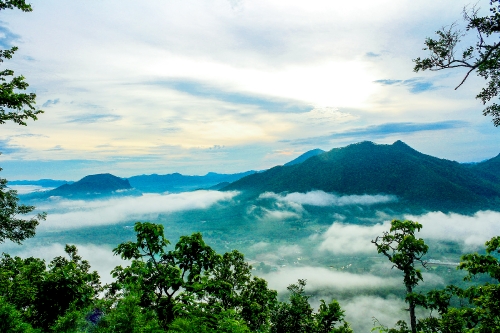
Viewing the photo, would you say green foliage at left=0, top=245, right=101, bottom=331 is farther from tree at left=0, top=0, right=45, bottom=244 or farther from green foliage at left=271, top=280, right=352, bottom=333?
green foliage at left=271, top=280, right=352, bottom=333

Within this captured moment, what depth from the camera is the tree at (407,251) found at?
42.4 ft

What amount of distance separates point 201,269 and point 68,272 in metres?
5.74

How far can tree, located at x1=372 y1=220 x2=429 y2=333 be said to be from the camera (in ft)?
42.4

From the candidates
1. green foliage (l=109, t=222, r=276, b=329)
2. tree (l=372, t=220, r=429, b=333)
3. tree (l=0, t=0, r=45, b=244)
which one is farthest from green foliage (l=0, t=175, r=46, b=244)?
tree (l=372, t=220, r=429, b=333)

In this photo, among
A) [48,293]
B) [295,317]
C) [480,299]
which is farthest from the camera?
[295,317]

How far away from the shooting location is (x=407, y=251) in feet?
44.0

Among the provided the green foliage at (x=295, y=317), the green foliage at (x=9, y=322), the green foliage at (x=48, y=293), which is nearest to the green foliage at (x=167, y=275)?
the green foliage at (x=48, y=293)

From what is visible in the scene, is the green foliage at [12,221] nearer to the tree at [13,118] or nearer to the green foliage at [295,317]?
the tree at [13,118]

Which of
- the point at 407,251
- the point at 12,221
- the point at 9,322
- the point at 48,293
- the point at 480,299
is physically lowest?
the point at 480,299

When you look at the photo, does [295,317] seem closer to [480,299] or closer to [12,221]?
[480,299]

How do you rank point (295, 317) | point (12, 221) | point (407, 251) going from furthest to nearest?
point (295, 317) → point (12, 221) → point (407, 251)

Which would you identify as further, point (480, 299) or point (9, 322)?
point (480, 299)

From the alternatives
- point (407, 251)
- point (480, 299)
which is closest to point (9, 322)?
point (480, 299)

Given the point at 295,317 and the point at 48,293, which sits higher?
the point at 48,293
